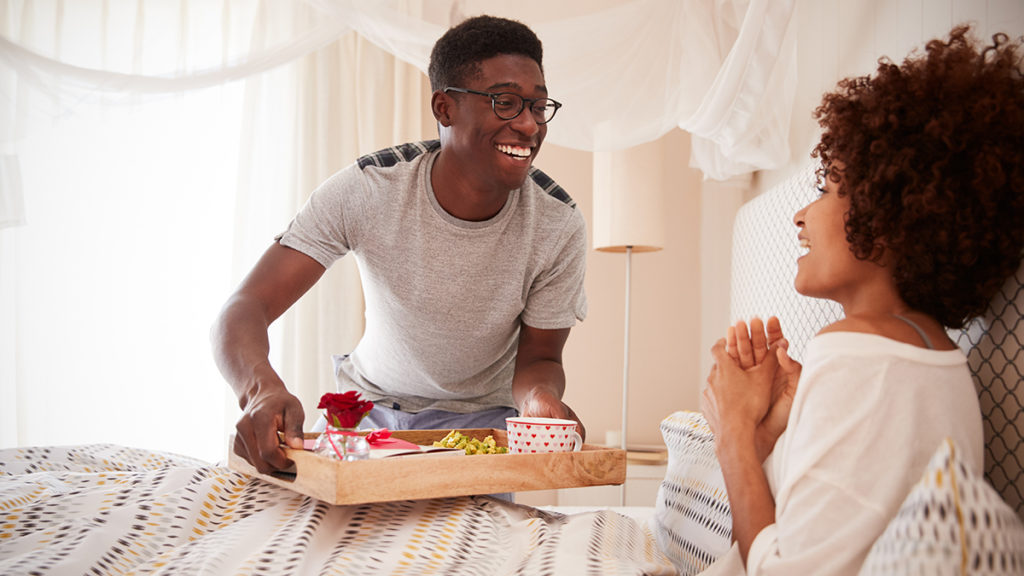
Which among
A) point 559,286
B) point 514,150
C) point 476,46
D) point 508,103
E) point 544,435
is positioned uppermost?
point 476,46

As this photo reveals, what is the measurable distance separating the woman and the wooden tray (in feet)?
0.83

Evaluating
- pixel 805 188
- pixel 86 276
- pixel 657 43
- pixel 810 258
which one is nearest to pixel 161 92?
pixel 86 276

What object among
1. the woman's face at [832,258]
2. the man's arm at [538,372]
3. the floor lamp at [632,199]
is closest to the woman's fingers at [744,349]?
the woman's face at [832,258]

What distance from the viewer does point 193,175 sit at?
345 centimetres

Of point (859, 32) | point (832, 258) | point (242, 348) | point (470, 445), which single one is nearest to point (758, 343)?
point (832, 258)

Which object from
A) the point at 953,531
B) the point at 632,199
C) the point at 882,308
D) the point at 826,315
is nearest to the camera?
the point at 953,531

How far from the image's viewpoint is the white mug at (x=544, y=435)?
4.42 feet

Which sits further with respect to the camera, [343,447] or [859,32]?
[859,32]

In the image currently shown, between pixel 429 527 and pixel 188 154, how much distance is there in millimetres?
2785

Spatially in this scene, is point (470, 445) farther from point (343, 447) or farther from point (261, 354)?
point (261, 354)

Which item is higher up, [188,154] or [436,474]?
[188,154]

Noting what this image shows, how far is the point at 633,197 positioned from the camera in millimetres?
3186

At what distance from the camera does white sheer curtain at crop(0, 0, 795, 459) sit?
2572 millimetres

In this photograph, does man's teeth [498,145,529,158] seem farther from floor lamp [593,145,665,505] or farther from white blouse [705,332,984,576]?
floor lamp [593,145,665,505]
